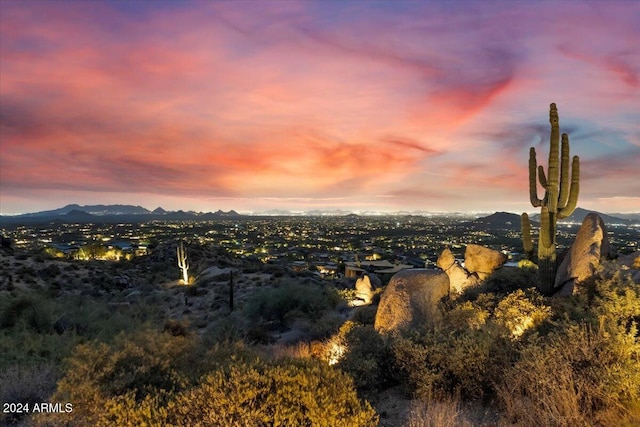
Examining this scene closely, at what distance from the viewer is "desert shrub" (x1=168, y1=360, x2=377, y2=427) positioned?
15.1 feet

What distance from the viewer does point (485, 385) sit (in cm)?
684

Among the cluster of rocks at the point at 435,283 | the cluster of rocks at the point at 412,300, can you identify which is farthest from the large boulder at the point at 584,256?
the cluster of rocks at the point at 412,300

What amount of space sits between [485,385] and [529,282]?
9.71m

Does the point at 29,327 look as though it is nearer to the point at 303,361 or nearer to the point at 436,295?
the point at 303,361

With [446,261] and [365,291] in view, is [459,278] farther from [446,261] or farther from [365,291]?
[365,291]

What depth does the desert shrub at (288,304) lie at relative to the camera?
20.4 m

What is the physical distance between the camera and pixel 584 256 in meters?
12.1

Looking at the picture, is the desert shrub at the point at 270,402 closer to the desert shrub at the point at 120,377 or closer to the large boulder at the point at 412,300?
the desert shrub at the point at 120,377

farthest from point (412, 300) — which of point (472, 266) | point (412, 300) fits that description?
point (472, 266)

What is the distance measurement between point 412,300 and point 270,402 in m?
8.27

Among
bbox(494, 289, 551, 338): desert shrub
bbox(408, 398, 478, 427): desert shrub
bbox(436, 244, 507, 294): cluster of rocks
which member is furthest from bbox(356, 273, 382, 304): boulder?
bbox(408, 398, 478, 427): desert shrub

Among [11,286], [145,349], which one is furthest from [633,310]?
[11,286]

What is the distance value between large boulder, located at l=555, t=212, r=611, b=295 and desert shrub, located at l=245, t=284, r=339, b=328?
11455mm

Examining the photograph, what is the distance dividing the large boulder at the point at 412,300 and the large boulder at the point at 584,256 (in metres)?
3.96
